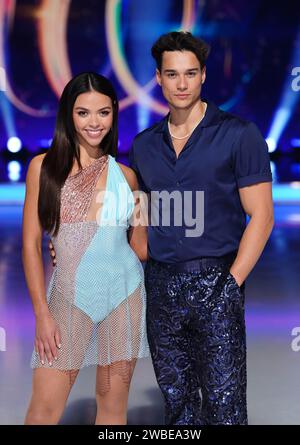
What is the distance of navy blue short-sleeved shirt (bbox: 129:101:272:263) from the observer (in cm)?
233

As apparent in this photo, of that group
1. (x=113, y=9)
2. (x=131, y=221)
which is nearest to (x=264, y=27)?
(x=113, y=9)

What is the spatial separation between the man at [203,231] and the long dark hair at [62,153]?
0.61ft

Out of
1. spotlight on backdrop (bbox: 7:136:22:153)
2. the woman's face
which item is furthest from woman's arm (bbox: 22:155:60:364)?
spotlight on backdrop (bbox: 7:136:22:153)

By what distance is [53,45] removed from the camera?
13453 millimetres

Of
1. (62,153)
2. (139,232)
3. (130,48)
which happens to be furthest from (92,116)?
(130,48)

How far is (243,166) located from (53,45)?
1154 cm

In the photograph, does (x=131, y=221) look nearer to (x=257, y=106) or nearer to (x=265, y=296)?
(x=265, y=296)

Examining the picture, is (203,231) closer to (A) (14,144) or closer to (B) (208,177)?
(B) (208,177)

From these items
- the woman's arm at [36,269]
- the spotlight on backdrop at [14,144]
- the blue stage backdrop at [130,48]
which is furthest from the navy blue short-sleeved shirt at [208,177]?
the spotlight on backdrop at [14,144]

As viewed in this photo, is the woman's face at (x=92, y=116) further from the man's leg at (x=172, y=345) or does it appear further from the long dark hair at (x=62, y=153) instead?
the man's leg at (x=172, y=345)

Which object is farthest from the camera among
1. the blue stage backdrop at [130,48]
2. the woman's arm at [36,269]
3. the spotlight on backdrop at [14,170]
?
the blue stage backdrop at [130,48]

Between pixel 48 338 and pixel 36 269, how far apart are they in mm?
186

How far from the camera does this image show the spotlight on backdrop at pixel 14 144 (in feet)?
45.6

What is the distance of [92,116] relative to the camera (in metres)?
2.36
